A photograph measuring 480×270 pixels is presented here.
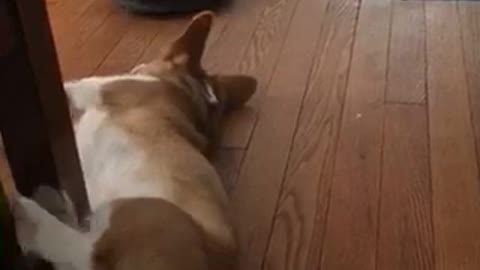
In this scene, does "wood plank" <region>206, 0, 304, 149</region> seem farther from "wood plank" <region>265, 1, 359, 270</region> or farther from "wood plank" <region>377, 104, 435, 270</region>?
"wood plank" <region>377, 104, 435, 270</region>

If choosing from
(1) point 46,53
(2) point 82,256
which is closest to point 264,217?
(2) point 82,256

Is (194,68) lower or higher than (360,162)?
higher

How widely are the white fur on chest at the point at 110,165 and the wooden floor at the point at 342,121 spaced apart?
0.27 m

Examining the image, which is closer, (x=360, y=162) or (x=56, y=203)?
(x=56, y=203)

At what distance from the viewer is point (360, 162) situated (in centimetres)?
190

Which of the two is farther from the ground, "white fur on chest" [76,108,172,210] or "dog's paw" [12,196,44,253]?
"dog's paw" [12,196,44,253]

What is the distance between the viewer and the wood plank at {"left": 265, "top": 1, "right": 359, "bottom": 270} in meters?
1.67

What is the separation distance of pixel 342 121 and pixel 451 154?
0.26m

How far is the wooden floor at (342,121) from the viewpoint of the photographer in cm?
169

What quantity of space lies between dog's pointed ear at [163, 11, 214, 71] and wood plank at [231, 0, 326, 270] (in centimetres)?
22

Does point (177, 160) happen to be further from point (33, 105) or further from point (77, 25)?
point (77, 25)

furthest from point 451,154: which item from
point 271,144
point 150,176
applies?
point 150,176

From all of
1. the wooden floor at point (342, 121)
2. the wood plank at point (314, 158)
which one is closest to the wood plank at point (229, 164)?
the wooden floor at point (342, 121)

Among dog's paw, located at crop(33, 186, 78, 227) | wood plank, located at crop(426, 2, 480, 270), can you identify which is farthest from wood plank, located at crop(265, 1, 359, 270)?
dog's paw, located at crop(33, 186, 78, 227)
